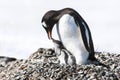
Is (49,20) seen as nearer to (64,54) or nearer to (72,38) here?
(72,38)

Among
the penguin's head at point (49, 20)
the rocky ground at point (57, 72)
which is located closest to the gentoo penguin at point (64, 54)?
the penguin's head at point (49, 20)

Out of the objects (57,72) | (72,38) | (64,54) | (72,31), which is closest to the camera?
(57,72)

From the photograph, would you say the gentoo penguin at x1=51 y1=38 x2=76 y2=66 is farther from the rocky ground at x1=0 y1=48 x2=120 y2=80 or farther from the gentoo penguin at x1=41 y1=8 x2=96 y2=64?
the rocky ground at x1=0 y1=48 x2=120 y2=80

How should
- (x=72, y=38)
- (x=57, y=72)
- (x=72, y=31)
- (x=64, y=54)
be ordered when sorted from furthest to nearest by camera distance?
(x=64, y=54) → (x=72, y=38) → (x=72, y=31) → (x=57, y=72)

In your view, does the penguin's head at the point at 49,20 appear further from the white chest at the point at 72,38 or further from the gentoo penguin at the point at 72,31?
the white chest at the point at 72,38

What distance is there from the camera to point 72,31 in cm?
1220

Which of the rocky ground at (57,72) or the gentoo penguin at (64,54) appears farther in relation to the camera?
the gentoo penguin at (64,54)

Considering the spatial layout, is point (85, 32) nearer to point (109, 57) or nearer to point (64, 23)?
point (64, 23)

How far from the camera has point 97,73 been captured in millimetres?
10969

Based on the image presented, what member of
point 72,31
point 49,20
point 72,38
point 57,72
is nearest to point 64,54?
point 72,38

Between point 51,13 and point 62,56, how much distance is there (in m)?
0.91

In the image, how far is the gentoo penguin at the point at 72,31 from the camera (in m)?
12.2

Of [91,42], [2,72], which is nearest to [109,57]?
[91,42]

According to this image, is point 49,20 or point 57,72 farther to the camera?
point 49,20
